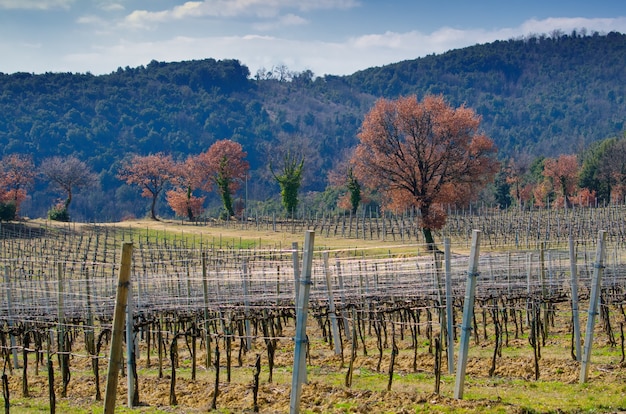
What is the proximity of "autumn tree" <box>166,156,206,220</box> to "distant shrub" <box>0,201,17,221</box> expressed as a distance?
43.6 feet

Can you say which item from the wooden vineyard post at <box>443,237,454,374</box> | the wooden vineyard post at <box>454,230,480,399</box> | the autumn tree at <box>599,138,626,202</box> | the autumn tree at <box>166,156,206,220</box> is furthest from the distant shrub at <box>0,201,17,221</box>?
the wooden vineyard post at <box>454,230,480,399</box>

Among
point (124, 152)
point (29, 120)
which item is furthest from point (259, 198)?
point (29, 120)

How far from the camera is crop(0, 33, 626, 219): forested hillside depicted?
12362 centimetres

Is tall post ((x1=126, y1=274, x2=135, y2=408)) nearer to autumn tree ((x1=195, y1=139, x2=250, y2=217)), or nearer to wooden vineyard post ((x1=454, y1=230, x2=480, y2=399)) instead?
wooden vineyard post ((x1=454, y1=230, x2=480, y2=399))

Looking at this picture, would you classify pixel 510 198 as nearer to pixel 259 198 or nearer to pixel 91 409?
pixel 259 198

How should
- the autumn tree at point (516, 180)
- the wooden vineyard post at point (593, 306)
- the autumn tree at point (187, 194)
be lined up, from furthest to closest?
1. the autumn tree at point (516, 180)
2. the autumn tree at point (187, 194)
3. the wooden vineyard post at point (593, 306)

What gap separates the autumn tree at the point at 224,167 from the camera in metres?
63.1

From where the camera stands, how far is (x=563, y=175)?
66250 mm

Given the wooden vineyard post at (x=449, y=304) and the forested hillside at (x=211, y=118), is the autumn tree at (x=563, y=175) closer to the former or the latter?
the forested hillside at (x=211, y=118)

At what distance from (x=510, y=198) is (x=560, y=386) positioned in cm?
6682

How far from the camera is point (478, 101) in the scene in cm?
19450

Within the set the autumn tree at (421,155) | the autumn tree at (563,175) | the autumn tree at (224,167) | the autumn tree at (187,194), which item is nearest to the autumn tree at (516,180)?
the autumn tree at (563,175)

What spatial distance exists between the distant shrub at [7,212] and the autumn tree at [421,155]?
24860mm

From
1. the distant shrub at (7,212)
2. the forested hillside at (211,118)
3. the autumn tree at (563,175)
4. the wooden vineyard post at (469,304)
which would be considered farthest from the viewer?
the forested hillside at (211,118)
